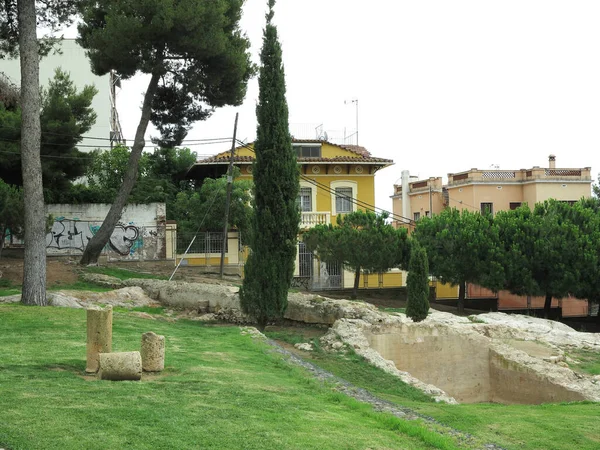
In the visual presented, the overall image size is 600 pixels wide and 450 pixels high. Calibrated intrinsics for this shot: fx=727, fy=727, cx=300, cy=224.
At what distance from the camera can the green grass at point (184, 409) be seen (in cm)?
679

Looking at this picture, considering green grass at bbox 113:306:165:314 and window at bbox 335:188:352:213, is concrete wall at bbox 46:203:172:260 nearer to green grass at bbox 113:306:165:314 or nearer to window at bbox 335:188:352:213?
window at bbox 335:188:352:213

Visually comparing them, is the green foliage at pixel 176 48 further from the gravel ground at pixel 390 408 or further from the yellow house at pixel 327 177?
the gravel ground at pixel 390 408

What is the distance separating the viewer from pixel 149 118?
28.8 m

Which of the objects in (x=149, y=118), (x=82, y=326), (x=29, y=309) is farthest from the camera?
(x=149, y=118)

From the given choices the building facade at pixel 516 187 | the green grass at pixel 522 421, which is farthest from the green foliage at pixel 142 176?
the green grass at pixel 522 421

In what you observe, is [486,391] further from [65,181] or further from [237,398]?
[65,181]

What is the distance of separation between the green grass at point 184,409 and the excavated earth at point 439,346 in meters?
4.30

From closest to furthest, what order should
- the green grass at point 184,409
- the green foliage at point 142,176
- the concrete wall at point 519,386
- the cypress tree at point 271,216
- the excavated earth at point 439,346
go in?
1. the green grass at point 184,409
2. the concrete wall at point 519,386
3. the excavated earth at point 439,346
4. the cypress tree at point 271,216
5. the green foliage at point 142,176

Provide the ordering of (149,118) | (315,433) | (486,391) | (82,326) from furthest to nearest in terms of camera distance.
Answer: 1. (149,118)
2. (486,391)
3. (82,326)
4. (315,433)

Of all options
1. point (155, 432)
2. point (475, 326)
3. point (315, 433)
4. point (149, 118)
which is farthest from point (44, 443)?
point (149, 118)

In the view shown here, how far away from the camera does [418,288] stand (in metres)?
19.9

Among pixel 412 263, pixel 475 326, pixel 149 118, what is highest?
pixel 149 118

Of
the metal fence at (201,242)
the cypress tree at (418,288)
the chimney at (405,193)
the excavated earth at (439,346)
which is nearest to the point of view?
the excavated earth at (439,346)

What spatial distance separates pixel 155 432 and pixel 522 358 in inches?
489
